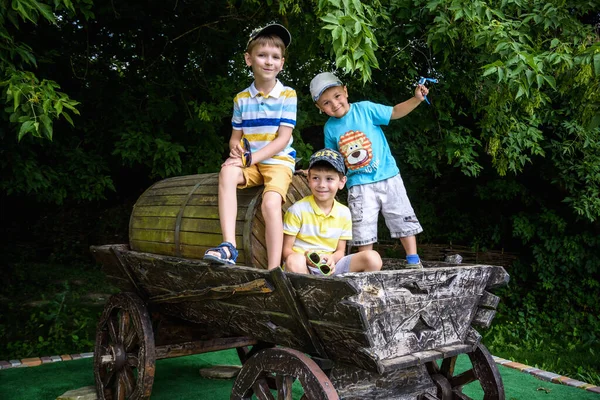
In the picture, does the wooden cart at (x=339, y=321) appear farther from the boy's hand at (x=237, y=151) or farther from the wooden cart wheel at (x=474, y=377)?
the boy's hand at (x=237, y=151)

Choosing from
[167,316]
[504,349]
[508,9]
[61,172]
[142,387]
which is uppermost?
[508,9]

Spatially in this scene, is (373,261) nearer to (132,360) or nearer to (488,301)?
(488,301)

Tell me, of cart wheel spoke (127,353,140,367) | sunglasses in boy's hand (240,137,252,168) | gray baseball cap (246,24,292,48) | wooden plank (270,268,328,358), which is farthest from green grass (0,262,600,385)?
gray baseball cap (246,24,292,48)

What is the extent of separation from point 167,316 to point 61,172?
3.13 meters

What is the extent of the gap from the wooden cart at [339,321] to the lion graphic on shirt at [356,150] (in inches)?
30.1

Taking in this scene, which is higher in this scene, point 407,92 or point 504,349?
point 407,92

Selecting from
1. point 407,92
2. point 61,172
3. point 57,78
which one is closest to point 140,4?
point 57,78

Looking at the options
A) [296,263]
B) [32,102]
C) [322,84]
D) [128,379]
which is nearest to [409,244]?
[296,263]

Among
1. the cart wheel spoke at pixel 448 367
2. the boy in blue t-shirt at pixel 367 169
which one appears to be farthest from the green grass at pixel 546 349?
the boy in blue t-shirt at pixel 367 169

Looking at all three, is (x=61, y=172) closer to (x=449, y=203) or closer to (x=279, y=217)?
(x=279, y=217)

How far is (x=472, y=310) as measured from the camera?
3029 millimetres

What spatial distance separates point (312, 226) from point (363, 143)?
75cm

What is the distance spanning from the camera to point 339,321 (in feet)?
8.07

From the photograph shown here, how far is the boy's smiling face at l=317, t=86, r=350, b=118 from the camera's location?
3.76 metres
